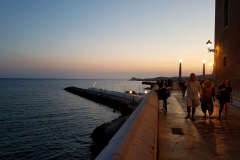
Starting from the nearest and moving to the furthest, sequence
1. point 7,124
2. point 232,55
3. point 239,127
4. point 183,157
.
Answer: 1. point 183,157
2. point 239,127
3. point 232,55
4. point 7,124

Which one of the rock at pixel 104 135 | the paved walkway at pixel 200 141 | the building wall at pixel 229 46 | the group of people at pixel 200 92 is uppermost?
the building wall at pixel 229 46

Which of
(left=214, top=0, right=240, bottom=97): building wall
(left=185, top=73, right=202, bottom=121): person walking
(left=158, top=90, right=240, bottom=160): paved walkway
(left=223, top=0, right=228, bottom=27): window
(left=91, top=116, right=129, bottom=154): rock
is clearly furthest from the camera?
(left=91, top=116, right=129, bottom=154): rock

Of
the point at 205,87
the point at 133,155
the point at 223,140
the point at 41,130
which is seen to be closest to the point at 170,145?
the point at 223,140

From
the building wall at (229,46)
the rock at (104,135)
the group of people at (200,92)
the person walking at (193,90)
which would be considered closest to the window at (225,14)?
the building wall at (229,46)

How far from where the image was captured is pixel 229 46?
44.8 ft

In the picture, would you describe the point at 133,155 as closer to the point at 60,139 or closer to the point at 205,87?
the point at 205,87

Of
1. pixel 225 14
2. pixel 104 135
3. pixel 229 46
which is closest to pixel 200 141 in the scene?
pixel 229 46

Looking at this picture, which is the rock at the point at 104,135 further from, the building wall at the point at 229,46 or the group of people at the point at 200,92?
the group of people at the point at 200,92

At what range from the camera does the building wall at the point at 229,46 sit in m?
12.5

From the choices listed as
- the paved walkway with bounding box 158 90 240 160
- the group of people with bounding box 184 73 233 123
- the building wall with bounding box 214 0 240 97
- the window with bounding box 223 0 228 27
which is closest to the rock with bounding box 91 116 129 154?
the building wall with bounding box 214 0 240 97

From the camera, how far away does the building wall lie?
12.5m

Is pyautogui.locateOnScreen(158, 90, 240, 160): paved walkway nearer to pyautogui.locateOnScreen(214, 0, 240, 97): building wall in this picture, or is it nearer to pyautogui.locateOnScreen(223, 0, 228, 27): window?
pyautogui.locateOnScreen(214, 0, 240, 97): building wall

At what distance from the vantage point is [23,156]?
44.9 feet

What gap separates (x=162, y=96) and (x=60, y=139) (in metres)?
12.8
